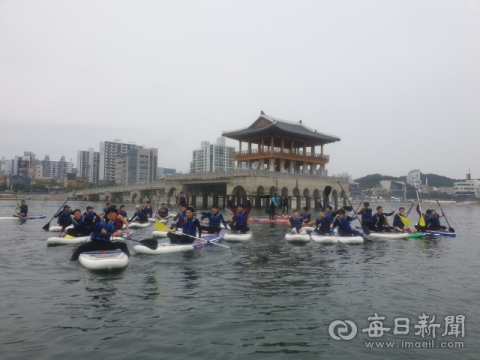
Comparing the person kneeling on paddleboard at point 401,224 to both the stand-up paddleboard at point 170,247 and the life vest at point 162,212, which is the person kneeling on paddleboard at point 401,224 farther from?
the life vest at point 162,212

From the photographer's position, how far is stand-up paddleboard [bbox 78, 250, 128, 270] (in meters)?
10.2

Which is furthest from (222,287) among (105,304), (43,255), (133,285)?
(43,255)

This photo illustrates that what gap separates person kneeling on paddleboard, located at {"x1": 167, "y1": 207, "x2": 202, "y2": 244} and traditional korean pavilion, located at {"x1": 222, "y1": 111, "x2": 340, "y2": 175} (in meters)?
37.9

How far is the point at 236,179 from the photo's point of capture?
158ft

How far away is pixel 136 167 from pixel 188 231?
130m

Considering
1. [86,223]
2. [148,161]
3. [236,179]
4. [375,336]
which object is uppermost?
[148,161]

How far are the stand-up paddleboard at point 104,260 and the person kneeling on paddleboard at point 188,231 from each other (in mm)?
3385

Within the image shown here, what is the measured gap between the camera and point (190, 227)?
47.8 ft

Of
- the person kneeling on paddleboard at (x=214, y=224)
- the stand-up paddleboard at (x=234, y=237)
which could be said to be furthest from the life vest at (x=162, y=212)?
the stand-up paddleboard at (x=234, y=237)

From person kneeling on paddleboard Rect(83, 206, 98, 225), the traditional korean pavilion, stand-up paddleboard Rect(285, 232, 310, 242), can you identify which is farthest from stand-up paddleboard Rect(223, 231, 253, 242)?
the traditional korean pavilion

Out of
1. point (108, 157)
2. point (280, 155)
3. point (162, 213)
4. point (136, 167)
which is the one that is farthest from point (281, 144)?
point (108, 157)

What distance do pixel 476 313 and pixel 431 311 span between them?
0.90 meters

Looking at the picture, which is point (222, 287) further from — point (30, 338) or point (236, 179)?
point (236, 179)

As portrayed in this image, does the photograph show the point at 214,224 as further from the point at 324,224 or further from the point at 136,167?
the point at 136,167
